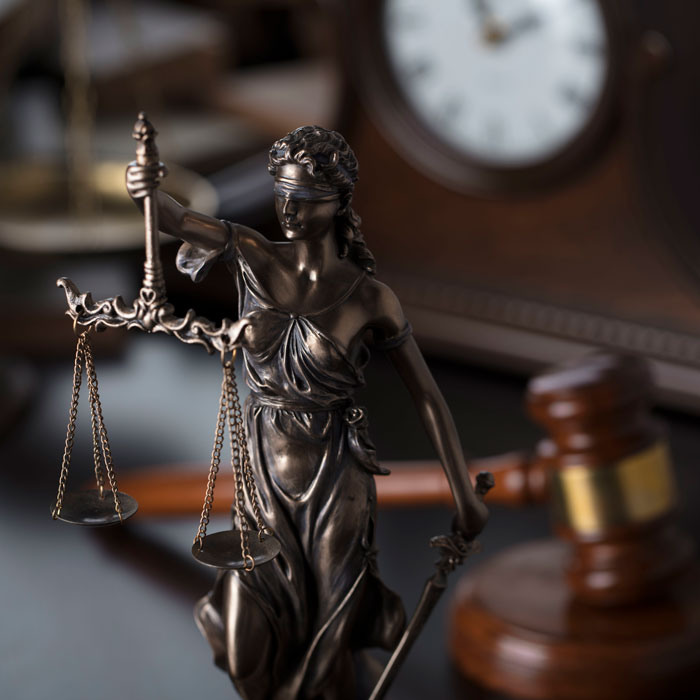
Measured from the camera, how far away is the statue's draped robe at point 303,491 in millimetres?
553

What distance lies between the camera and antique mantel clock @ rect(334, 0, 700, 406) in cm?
151

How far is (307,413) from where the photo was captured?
562mm

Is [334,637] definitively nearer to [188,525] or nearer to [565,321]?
[188,525]

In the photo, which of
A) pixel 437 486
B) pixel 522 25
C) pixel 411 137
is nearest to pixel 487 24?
pixel 522 25

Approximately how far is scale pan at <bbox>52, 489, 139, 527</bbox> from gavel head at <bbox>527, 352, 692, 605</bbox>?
18.4 inches

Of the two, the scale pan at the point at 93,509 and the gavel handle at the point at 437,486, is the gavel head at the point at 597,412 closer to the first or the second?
the gavel handle at the point at 437,486

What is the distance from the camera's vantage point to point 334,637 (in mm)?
585

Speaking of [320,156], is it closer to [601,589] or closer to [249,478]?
[249,478]

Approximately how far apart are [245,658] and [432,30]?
1.18 m

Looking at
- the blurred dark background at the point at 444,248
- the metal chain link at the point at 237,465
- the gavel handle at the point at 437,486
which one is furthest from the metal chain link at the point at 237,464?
the blurred dark background at the point at 444,248

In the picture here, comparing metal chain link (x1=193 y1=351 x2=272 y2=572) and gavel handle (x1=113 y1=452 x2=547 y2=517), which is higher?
metal chain link (x1=193 y1=351 x2=272 y2=572)

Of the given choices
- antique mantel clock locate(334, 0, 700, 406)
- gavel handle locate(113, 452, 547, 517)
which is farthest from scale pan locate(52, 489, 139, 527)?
antique mantel clock locate(334, 0, 700, 406)

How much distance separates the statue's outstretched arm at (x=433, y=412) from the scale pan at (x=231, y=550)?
81 mm

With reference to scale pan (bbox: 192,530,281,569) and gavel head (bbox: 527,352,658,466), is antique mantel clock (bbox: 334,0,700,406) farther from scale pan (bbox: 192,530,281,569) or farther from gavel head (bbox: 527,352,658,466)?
scale pan (bbox: 192,530,281,569)
